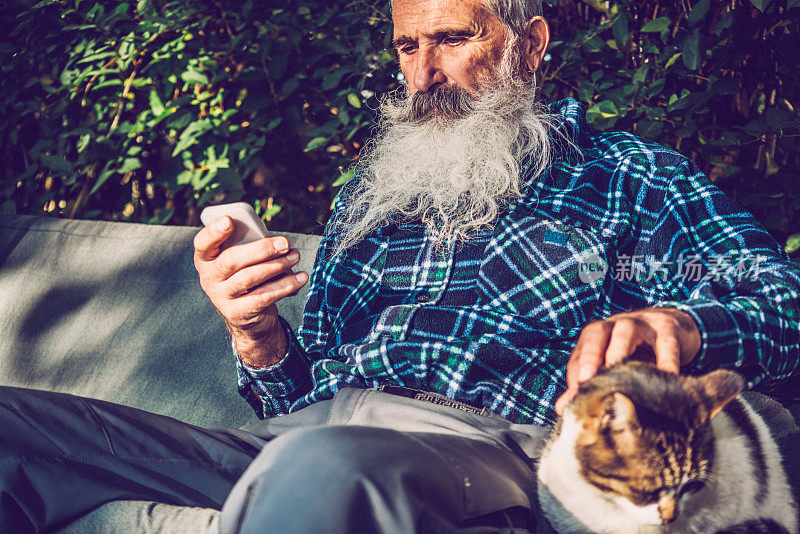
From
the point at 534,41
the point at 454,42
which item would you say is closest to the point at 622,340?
the point at 454,42

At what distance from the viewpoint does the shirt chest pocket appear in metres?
1.54

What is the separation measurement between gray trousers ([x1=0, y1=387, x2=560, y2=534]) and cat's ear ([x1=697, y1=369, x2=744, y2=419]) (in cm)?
37

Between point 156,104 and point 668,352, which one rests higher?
point 668,352

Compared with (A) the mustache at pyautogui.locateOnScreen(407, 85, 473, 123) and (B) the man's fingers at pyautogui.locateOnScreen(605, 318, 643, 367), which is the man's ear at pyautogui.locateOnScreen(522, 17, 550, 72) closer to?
(A) the mustache at pyautogui.locateOnScreen(407, 85, 473, 123)

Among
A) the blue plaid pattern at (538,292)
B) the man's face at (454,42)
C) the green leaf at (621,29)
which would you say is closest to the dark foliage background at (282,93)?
the green leaf at (621,29)

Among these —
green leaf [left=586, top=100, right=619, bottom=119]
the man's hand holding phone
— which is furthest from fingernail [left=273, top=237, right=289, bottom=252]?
green leaf [left=586, top=100, right=619, bottom=119]

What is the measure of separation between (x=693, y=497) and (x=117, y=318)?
6.94ft

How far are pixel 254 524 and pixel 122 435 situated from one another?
25.2 inches

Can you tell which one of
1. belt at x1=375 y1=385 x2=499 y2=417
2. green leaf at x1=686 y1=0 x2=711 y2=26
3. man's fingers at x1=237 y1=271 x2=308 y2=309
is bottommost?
belt at x1=375 y1=385 x2=499 y2=417

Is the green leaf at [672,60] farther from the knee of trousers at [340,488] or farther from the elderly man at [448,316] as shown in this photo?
the knee of trousers at [340,488]

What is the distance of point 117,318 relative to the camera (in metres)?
2.47

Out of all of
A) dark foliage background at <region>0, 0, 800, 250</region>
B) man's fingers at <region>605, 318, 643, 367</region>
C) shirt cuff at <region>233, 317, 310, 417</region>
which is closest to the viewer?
man's fingers at <region>605, 318, 643, 367</region>

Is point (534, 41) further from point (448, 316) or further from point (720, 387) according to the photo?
point (720, 387)

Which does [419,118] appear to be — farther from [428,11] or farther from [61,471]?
[61,471]
